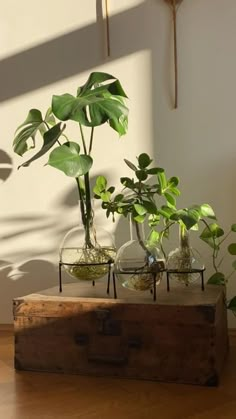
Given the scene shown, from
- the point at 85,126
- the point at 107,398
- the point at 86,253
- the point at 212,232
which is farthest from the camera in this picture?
the point at 212,232

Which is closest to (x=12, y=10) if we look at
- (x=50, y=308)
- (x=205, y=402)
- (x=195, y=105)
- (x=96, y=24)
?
(x=96, y=24)

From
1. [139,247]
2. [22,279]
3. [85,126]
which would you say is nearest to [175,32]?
[85,126]

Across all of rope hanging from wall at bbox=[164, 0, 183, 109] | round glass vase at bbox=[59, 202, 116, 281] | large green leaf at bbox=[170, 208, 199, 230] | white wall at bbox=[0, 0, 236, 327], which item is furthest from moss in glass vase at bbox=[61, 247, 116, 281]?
rope hanging from wall at bbox=[164, 0, 183, 109]

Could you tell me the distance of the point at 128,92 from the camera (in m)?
1.89

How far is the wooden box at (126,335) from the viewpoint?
133cm

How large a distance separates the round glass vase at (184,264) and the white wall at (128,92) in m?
0.30

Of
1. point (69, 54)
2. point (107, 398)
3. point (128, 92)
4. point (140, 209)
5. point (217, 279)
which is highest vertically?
point (69, 54)

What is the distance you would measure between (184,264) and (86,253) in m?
0.31

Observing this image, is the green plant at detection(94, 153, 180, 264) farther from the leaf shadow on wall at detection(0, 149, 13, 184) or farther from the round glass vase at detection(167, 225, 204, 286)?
the leaf shadow on wall at detection(0, 149, 13, 184)

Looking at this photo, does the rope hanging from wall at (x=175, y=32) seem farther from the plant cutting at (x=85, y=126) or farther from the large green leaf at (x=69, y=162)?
the large green leaf at (x=69, y=162)

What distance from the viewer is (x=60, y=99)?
Answer: 1.36 m

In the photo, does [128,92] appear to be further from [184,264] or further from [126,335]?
[126,335]

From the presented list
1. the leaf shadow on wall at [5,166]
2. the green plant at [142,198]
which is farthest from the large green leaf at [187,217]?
the leaf shadow on wall at [5,166]

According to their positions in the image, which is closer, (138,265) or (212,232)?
(138,265)
